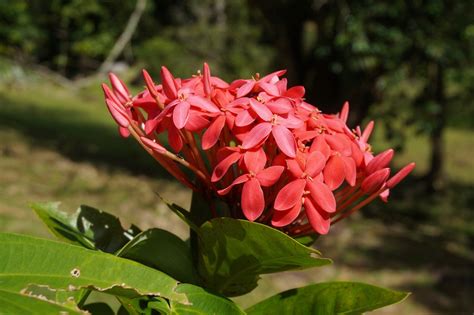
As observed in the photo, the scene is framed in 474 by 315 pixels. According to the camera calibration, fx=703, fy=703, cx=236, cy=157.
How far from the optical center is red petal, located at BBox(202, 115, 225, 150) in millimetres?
991

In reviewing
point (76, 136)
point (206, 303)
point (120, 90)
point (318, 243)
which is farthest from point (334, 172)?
point (76, 136)

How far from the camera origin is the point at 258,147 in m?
0.99

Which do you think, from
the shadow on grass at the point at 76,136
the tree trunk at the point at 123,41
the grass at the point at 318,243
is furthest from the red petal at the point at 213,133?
the shadow on grass at the point at 76,136

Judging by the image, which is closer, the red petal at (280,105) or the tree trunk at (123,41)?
the red petal at (280,105)

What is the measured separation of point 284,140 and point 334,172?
0.33 feet

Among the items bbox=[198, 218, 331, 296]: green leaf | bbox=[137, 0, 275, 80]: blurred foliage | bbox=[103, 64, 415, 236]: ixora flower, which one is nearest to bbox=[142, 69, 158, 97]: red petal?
bbox=[103, 64, 415, 236]: ixora flower

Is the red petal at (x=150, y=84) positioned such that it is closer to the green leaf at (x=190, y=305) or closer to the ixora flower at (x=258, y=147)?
the ixora flower at (x=258, y=147)

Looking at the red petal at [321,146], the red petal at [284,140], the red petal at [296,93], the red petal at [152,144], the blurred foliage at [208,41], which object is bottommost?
the blurred foliage at [208,41]

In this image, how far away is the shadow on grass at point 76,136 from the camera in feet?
37.2

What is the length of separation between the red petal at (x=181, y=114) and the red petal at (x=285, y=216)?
183 millimetres

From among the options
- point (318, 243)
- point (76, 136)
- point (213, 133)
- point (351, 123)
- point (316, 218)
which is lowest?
point (76, 136)

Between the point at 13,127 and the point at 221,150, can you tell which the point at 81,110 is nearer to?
the point at 13,127

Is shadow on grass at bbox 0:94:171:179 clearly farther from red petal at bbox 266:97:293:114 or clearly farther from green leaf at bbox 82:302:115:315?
red petal at bbox 266:97:293:114

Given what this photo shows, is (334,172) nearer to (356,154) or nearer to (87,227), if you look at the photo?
(356,154)
